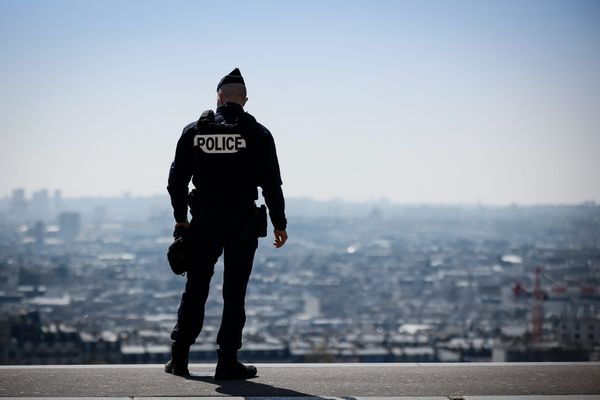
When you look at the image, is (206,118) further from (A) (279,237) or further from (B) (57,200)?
(B) (57,200)

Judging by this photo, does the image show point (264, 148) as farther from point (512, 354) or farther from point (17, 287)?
point (17, 287)

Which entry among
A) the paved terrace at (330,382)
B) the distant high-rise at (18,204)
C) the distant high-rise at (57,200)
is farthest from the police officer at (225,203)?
the distant high-rise at (57,200)

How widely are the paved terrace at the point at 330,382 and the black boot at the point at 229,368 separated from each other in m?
0.06

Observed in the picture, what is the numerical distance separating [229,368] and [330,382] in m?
0.45

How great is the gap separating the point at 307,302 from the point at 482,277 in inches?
898

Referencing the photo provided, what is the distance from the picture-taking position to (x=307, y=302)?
8469 cm

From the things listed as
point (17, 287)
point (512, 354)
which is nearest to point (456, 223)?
point (17, 287)

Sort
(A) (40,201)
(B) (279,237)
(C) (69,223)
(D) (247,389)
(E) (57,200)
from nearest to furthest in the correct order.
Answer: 1. (D) (247,389)
2. (B) (279,237)
3. (C) (69,223)
4. (A) (40,201)
5. (E) (57,200)

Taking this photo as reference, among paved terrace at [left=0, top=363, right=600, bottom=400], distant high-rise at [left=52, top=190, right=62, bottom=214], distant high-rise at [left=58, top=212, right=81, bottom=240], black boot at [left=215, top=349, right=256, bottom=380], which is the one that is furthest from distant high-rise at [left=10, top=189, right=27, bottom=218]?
black boot at [left=215, top=349, right=256, bottom=380]

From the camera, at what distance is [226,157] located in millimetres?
4039

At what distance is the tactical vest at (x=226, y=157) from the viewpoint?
159 inches

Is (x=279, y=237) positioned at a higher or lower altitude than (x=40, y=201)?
lower

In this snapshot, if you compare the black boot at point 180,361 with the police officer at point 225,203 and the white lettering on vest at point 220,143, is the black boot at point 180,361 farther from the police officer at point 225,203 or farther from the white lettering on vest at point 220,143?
the white lettering on vest at point 220,143

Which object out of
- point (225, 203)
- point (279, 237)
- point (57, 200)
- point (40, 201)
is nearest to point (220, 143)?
point (225, 203)
